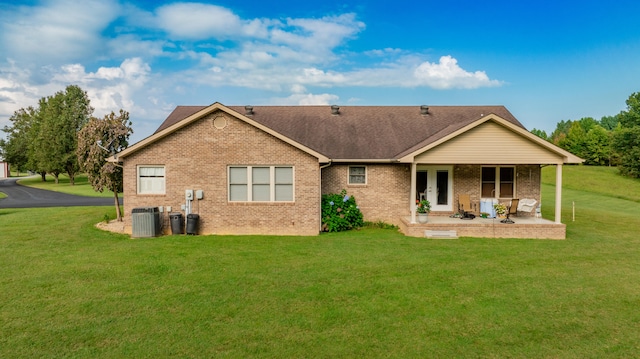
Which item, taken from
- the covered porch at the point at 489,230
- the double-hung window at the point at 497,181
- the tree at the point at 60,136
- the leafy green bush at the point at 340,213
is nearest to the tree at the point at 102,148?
the leafy green bush at the point at 340,213

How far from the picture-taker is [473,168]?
15305 millimetres

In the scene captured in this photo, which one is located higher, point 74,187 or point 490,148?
point 490,148

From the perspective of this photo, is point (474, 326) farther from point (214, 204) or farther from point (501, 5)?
point (501, 5)

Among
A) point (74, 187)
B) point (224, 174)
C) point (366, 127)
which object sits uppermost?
point (366, 127)

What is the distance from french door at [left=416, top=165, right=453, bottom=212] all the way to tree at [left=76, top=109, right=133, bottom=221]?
1305 cm

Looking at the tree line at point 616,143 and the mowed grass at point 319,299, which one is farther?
the tree line at point 616,143

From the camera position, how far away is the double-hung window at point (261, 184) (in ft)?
44.8

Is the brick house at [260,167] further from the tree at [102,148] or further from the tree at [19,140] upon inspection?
the tree at [19,140]

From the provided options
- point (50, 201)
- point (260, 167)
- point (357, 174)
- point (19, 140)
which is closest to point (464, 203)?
point (357, 174)

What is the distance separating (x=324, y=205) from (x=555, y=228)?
8308 mm

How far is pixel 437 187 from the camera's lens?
50.8 ft

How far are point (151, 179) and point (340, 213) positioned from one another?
730 cm

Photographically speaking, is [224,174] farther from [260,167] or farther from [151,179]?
[151,179]

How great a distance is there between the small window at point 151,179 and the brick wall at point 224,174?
209 millimetres
